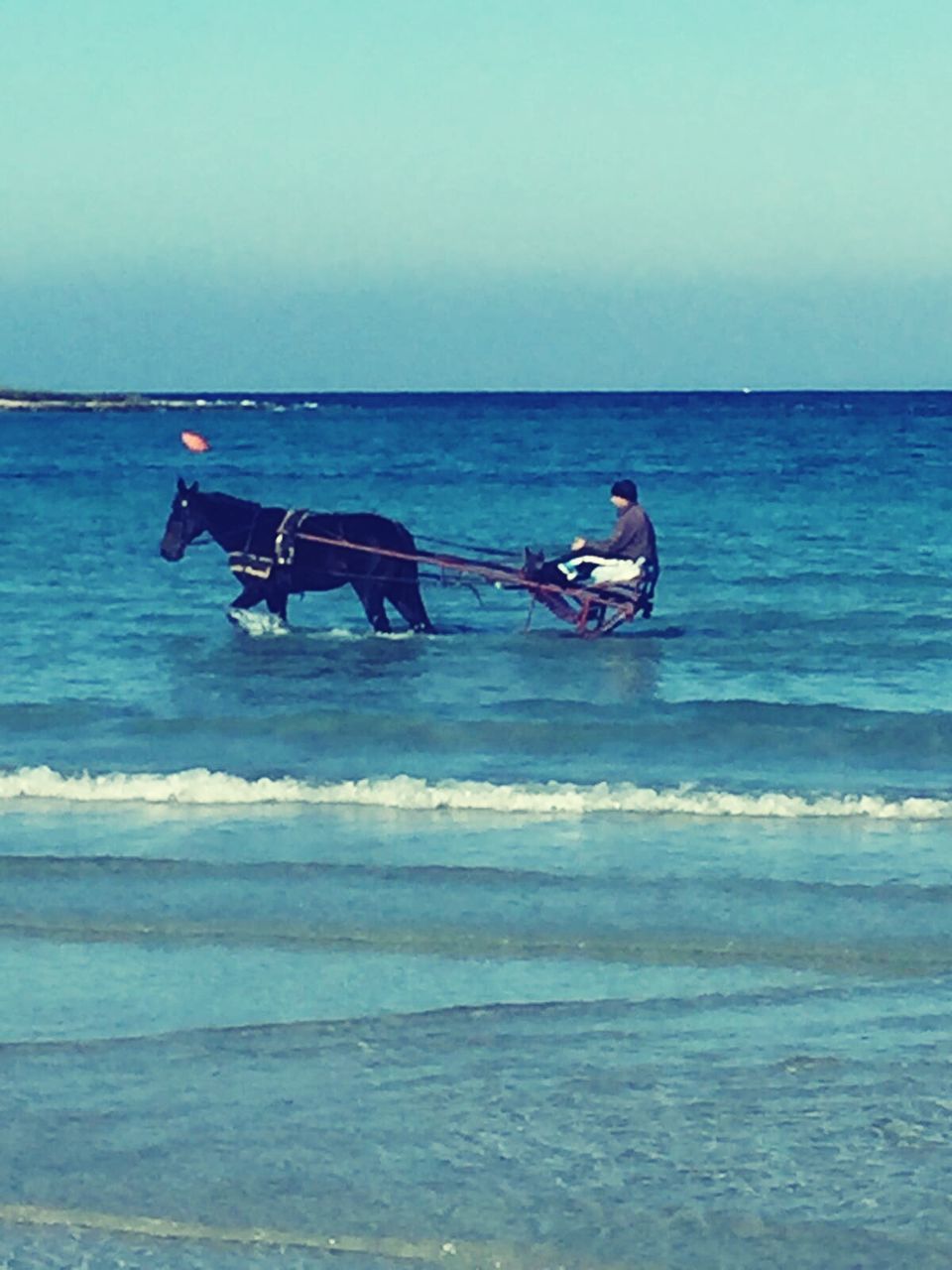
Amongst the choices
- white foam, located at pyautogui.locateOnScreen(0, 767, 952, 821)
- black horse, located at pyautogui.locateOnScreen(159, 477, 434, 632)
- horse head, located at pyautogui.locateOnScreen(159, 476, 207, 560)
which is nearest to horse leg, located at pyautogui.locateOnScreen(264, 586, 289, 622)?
black horse, located at pyautogui.locateOnScreen(159, 477, 434, 632)

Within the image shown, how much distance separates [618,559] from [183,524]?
3.51 m

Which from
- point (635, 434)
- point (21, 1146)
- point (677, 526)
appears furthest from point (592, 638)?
point (635, 434)

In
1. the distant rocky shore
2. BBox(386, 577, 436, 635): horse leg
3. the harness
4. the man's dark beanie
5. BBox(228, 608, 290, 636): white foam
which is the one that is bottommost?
BBox(228, 608, 290, 636): white foam

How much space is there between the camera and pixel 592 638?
57.4ft

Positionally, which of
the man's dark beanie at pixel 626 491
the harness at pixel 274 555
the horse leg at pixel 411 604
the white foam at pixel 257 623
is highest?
the man's dark beanie at pixel 626 491

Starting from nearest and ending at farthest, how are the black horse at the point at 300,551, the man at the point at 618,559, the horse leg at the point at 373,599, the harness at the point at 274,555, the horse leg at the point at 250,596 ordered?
1. the man at the point at 618,559
2. the harness at the point at 274,555
3. the black horse at the point at 300,551
4. the horse leg at the point at 373,599
5. the horse leg at the point at 250,596

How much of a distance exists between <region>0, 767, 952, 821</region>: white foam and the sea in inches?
1.3

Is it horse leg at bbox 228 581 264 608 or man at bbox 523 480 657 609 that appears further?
horse leg at bbox 228 581 264 608

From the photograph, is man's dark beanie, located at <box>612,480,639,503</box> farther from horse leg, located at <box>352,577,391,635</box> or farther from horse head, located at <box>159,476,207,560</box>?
horse head, located at <box>159,476,207,560</box>

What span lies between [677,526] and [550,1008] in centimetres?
2604

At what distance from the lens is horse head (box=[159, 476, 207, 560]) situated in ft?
60.1

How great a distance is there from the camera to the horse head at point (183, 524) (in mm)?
18328

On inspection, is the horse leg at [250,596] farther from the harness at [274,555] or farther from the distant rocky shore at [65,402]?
the distant rocky shore at [65,402]

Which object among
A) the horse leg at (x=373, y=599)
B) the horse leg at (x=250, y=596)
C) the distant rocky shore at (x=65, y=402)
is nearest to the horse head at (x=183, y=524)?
the horse leg at (x=250, y=596)
